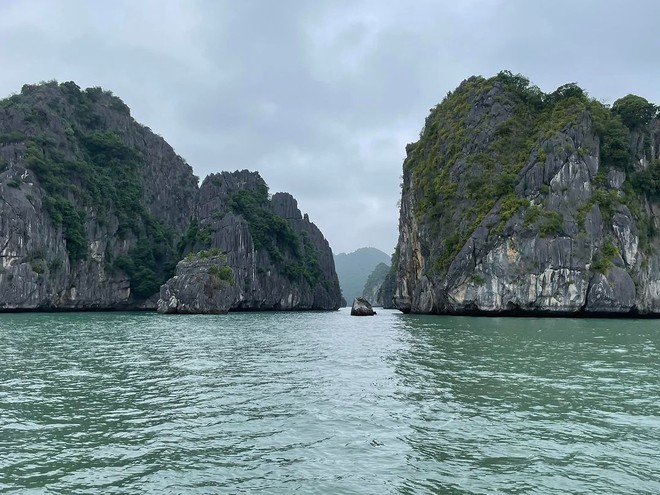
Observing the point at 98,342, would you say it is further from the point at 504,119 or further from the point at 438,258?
the point at 504,119

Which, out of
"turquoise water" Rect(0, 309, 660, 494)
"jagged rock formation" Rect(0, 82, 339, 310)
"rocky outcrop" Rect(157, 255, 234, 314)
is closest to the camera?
"turquoise water" Rect(0, 309, 660, 494)

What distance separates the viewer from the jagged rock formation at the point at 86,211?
80562mm

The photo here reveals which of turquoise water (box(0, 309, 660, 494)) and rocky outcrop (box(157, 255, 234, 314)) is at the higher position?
rocky outcrop (box(157, 255, 234, 314))

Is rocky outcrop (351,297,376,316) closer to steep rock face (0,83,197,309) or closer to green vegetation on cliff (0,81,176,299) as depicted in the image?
green vegetation on cliff (0,81,176,299)

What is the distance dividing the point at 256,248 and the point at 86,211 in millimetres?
36904

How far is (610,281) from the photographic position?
2443 inches

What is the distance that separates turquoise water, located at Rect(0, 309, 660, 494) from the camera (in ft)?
27.7

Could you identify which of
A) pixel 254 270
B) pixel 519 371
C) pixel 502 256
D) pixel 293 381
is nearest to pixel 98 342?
pixel 293 381

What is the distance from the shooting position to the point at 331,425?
1180cm

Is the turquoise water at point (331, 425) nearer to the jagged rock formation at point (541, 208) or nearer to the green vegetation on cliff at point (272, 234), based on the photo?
the jagged rock formation at point (541, 208)

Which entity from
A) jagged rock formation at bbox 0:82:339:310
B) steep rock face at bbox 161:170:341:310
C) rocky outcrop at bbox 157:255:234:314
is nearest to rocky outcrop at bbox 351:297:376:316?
steep rock face at bbox 161:170:341:310

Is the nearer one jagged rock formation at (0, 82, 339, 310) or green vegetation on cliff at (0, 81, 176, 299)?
jagged rock formation at (0, 82, 339, 310)

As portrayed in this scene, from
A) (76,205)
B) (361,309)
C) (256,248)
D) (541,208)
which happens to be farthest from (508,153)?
(76,205)

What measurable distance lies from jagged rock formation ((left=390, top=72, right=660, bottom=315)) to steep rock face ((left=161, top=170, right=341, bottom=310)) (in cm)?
4119
